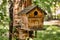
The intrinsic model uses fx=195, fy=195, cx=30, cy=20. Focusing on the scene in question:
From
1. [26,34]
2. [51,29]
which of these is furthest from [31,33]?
[51,29]

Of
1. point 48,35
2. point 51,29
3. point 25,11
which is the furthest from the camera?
point 51,29

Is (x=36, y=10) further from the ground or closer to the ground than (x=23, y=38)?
further from the ground

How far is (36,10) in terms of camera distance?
5062mm

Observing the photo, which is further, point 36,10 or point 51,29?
point 51,29

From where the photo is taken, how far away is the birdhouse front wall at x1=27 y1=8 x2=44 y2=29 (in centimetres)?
493

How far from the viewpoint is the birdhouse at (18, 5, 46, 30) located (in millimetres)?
4898

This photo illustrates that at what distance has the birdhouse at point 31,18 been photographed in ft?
16.1

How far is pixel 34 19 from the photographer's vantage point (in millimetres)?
4996

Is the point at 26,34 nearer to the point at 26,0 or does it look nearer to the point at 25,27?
the point at 25,27

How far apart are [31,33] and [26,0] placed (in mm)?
885

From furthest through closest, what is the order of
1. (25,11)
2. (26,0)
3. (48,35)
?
1. (48,35)
2. (26,0)
3. (25,11)

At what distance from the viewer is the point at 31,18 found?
4.96 metres

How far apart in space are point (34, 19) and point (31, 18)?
90mm

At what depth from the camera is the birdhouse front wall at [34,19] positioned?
4926 millimetres
